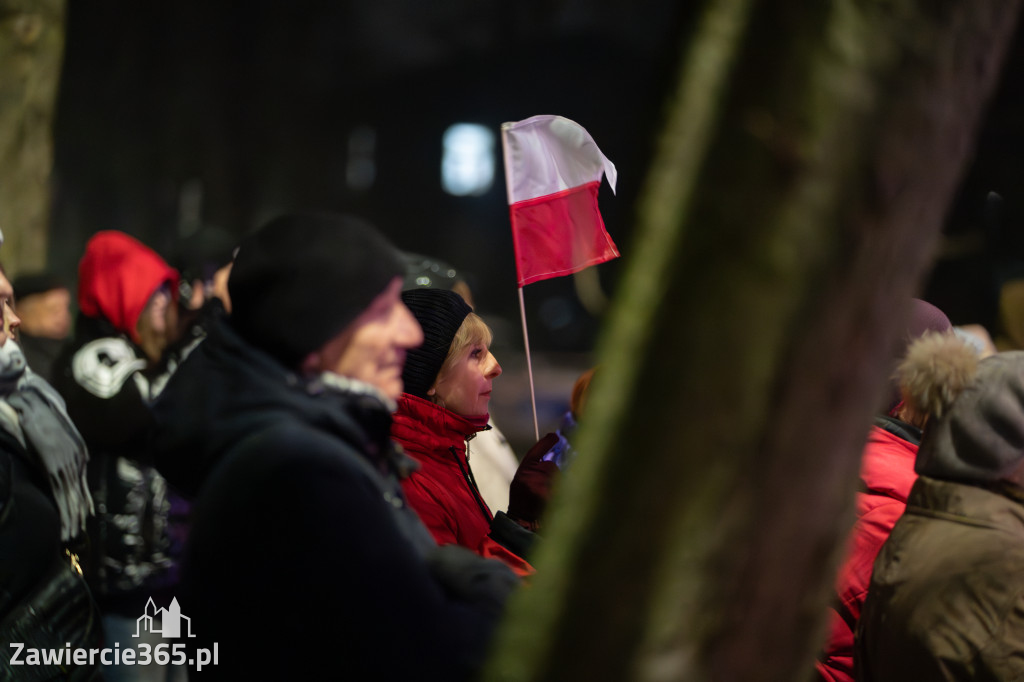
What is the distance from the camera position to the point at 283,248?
73.3 inches

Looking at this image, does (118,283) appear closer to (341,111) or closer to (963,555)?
(963,555)

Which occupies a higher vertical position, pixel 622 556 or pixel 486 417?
pixel 622 556

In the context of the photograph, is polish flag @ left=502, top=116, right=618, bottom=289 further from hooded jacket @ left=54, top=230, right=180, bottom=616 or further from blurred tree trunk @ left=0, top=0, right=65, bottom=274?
blurred tree trunk @ left=0, top=0, right=65, bottom=274

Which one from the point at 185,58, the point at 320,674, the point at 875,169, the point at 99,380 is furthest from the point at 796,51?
the point at 185,58

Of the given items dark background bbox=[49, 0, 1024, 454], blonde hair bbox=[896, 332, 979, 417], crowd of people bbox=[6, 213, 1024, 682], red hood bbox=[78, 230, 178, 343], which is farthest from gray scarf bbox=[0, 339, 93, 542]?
dark background bbox=[49, 0, 1024, 454]

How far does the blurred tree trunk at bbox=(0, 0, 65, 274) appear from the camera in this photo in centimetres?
619

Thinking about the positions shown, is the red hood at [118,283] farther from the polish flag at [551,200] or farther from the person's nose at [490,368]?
the person's nose at [490,368]

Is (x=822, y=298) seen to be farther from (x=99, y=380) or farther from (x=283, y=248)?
(x=99, y=380)

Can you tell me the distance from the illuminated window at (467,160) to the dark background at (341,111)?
0.31 metres

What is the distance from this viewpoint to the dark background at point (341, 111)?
76.3 ft

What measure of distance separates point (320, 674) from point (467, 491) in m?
1.55

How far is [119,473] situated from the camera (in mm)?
4363

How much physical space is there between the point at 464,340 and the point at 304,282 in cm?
154

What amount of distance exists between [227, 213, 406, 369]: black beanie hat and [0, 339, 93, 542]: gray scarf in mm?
1747
